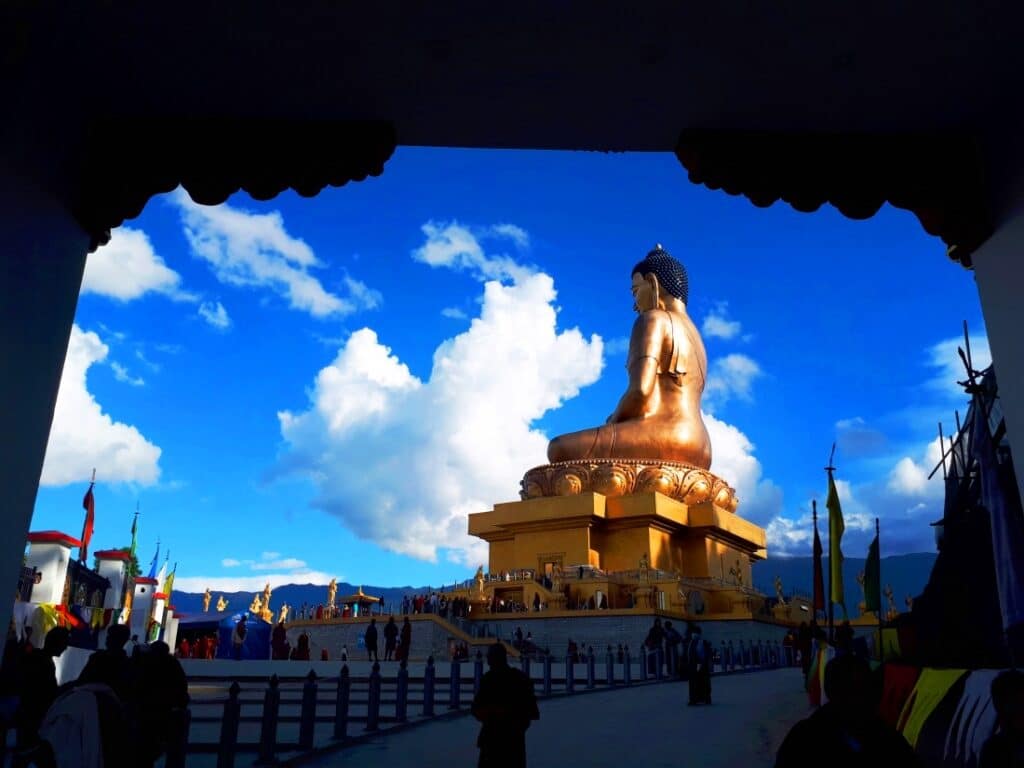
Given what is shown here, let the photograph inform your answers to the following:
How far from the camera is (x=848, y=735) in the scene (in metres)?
2.24

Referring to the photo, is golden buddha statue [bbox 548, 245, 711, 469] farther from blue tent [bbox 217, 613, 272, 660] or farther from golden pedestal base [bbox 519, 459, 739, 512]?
blue tent [bbox 217, 613, 272, 660]

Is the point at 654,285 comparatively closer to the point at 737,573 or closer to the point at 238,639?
the point at 737,573

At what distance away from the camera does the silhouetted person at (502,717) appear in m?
4.89

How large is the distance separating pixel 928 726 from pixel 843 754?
8.53ft

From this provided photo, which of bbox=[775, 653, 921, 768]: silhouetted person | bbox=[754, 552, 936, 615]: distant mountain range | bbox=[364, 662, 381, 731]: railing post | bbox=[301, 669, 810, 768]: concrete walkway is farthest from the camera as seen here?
bbox=[754, 552, 936, 615]: distant mountain range

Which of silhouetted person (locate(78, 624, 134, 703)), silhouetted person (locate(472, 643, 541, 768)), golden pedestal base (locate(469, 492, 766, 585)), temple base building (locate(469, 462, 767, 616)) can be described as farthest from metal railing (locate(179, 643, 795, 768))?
golden pedestal base (locate(469, 492, 766, 585))

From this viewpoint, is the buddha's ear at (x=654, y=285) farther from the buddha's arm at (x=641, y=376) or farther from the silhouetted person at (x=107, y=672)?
the silhouetted person at (x=107, y=672)

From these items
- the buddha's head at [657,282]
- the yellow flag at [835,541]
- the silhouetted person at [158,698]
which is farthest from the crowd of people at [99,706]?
the buddha's head at [657,282]

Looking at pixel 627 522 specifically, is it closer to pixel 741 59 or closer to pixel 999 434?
pixel 999 434

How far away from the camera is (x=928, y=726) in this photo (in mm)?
4305

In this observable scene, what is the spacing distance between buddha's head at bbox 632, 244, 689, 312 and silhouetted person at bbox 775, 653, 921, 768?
31.5 m

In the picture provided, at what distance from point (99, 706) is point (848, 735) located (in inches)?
113

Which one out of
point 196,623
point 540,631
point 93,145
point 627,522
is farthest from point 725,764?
point 196,623

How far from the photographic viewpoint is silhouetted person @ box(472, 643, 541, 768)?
4887mm
